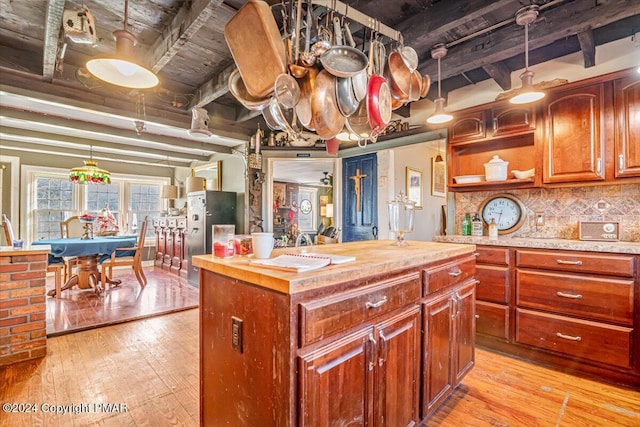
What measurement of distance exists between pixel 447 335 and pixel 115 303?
4004mm

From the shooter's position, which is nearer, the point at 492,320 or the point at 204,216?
the point at 492,320

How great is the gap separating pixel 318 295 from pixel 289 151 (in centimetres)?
414

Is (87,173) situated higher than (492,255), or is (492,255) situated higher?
(87,173)

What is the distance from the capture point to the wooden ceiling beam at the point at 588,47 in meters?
2.25

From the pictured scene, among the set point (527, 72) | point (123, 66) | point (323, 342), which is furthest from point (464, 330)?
point (123, 66)

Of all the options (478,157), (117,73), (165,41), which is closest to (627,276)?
(478,157)

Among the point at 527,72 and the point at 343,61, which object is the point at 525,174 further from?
the point at 343,61

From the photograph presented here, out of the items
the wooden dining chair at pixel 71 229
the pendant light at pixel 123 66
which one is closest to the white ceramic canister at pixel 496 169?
the pendant light at pixel 123 66

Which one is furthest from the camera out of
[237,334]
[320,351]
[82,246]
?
[82,246]

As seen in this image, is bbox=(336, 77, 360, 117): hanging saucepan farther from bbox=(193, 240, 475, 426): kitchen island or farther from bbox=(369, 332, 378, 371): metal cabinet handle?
bbox=(369, 332, 378, 371): metal cabinet handle

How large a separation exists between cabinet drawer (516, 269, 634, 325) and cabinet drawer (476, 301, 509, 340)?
0.16 meters

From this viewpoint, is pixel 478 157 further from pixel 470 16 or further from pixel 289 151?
pixel 289 151

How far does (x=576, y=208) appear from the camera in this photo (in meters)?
2.66

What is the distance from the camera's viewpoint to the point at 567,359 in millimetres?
2252
